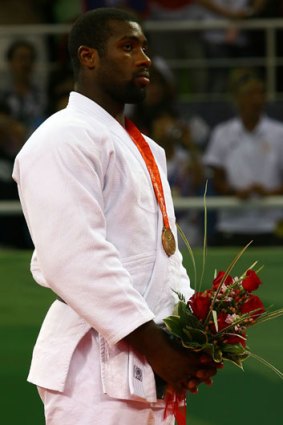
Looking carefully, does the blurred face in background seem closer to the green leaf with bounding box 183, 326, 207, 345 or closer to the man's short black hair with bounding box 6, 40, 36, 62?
the man's short black hair with bounding box 6, 40, 36, 62

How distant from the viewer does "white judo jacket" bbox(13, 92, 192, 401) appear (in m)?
2.98

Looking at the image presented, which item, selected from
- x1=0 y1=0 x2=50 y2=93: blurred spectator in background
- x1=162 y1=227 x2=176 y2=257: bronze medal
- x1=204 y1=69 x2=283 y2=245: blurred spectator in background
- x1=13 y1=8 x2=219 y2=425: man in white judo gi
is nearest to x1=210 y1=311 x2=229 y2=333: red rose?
x1=13 y1=8 x2=219 y2=425: man in white judo gi

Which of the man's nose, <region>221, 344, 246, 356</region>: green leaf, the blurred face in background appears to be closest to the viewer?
<region>221, 344, 246, 356</region>: green leaf

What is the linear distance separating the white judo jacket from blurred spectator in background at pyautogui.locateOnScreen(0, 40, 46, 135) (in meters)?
4.68

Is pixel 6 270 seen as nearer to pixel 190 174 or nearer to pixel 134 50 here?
pixel 134 50

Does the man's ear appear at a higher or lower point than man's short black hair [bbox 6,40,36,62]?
higher

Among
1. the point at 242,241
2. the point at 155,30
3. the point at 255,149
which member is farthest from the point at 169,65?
the point at 242,241

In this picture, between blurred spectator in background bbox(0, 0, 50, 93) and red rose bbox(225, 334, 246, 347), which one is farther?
blurred spectator in background bbox(0, 0, 50, 93)

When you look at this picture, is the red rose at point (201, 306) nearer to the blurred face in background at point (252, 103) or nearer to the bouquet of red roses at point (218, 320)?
the bouquet of red roses at point (218, 320)

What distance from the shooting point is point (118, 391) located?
3.08m

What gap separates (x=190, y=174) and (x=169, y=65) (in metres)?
1.69

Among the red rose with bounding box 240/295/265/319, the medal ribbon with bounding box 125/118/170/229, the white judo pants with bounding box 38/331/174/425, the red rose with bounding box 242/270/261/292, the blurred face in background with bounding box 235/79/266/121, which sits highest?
the medal ribbon with bounding box 125/118/170/229

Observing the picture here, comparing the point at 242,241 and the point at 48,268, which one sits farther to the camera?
the point at 242,241

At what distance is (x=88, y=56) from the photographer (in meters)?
3.22
